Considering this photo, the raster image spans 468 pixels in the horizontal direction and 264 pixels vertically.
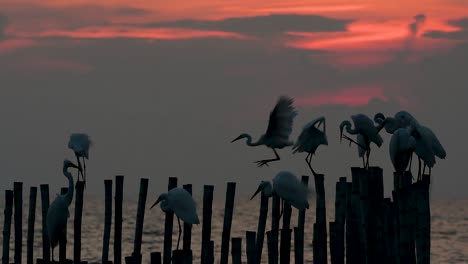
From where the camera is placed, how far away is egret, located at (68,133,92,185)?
21.6 meters

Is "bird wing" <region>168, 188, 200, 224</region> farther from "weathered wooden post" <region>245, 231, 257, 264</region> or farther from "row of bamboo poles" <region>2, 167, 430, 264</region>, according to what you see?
"weathered wooden post" <region>245, 231, 257, 264</region>

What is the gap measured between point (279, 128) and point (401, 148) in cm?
581

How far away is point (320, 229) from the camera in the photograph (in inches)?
701

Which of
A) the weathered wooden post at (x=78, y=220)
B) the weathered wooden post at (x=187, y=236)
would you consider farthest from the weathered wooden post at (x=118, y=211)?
the weathered wooden post at (x=187, y=236)

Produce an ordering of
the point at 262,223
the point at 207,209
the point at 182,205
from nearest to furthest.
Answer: the point at 182,205
the point at 207,209
the point at 262,223

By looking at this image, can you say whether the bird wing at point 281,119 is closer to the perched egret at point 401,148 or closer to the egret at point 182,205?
the egret at point 182,205

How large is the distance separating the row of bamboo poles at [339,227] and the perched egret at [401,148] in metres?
0.49

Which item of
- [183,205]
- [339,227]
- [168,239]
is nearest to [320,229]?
[339,227]

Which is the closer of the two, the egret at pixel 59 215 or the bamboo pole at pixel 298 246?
the bamboo pole at pixel 298 246

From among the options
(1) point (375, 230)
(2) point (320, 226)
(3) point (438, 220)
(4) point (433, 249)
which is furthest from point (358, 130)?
(3) point (438, 220)

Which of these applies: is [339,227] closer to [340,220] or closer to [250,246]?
→ [340,220]

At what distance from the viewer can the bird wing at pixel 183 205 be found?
61.2ft

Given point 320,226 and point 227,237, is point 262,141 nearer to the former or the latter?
point 227,237

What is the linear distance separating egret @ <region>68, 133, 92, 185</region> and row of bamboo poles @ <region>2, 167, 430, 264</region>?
103cm
